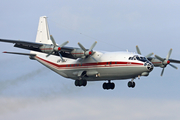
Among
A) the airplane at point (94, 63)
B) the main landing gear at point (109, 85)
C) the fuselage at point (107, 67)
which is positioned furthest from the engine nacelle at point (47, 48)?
the main landing gear at point (109, 85)

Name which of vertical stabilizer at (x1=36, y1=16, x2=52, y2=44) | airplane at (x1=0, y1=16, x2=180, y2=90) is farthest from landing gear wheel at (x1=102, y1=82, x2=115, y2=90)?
vertical stabilizer at (x1=36, y1=16, x2=52, y2=44)

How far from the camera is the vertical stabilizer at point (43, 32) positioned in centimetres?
4747

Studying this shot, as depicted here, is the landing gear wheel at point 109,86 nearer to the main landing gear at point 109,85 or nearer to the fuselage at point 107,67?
the main landing gear at point 109,85

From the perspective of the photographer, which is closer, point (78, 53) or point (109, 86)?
point (78, 53)

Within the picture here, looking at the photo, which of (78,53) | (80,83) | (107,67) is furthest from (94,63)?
(80,83)

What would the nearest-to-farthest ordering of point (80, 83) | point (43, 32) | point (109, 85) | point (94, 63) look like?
point (94, 63)
point (80, 83)
point (109, 85)
point (43, 32)

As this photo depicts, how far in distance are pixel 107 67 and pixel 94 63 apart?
69.1 inches

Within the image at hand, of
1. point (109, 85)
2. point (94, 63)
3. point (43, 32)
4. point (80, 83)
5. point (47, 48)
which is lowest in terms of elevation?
point (109, 85)

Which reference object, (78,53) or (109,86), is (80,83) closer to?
(78,53)

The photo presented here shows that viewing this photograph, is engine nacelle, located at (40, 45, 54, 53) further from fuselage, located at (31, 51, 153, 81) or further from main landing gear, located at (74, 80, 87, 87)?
main landing gear, located at (74, 80, 87, 87)

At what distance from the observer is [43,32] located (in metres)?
47.8

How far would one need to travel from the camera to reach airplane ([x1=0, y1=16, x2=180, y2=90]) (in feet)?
126

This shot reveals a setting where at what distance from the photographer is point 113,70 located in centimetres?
3894

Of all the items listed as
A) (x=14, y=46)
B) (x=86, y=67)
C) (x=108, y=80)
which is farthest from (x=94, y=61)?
(x=14, y=46)
